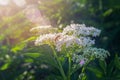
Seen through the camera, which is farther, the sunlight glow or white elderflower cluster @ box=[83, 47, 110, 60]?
the sunlight glow

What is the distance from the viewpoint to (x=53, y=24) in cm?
750

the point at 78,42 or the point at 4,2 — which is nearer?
the point at 78,42

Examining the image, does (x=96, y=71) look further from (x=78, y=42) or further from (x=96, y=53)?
(x=78, y=42)

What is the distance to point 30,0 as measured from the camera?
29.4ft

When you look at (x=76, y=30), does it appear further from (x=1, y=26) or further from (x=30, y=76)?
(x=1, y=26)

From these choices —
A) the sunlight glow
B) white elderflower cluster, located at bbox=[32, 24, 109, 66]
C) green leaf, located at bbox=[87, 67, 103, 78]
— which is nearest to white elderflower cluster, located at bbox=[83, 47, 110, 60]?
white elderflower cluster, located at bbox=[32, 24, 109, 66]

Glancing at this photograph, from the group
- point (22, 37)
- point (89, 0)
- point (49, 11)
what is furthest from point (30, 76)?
point (89, 0)

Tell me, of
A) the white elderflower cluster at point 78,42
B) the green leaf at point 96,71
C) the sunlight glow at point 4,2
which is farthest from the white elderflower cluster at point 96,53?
the sunlight glow at point 4,2

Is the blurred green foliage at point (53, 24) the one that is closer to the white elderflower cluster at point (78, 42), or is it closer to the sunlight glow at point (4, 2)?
the white elderflower cluster at point (78, 42)

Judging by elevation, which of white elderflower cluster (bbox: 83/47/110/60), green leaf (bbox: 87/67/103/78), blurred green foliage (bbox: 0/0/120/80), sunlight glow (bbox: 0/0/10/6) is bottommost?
green leaf (bbox: 87/67/103/78)

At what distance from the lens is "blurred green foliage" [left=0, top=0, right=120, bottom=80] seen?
5.82 m

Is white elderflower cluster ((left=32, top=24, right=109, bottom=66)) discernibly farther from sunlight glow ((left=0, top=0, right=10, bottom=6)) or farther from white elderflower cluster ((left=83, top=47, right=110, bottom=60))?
sunlight glow ((left=0, top=0, right=10, bottom=6))

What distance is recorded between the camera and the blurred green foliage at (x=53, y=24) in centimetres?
582

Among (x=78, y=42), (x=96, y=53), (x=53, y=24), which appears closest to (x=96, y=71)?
(x=96, y=53)
